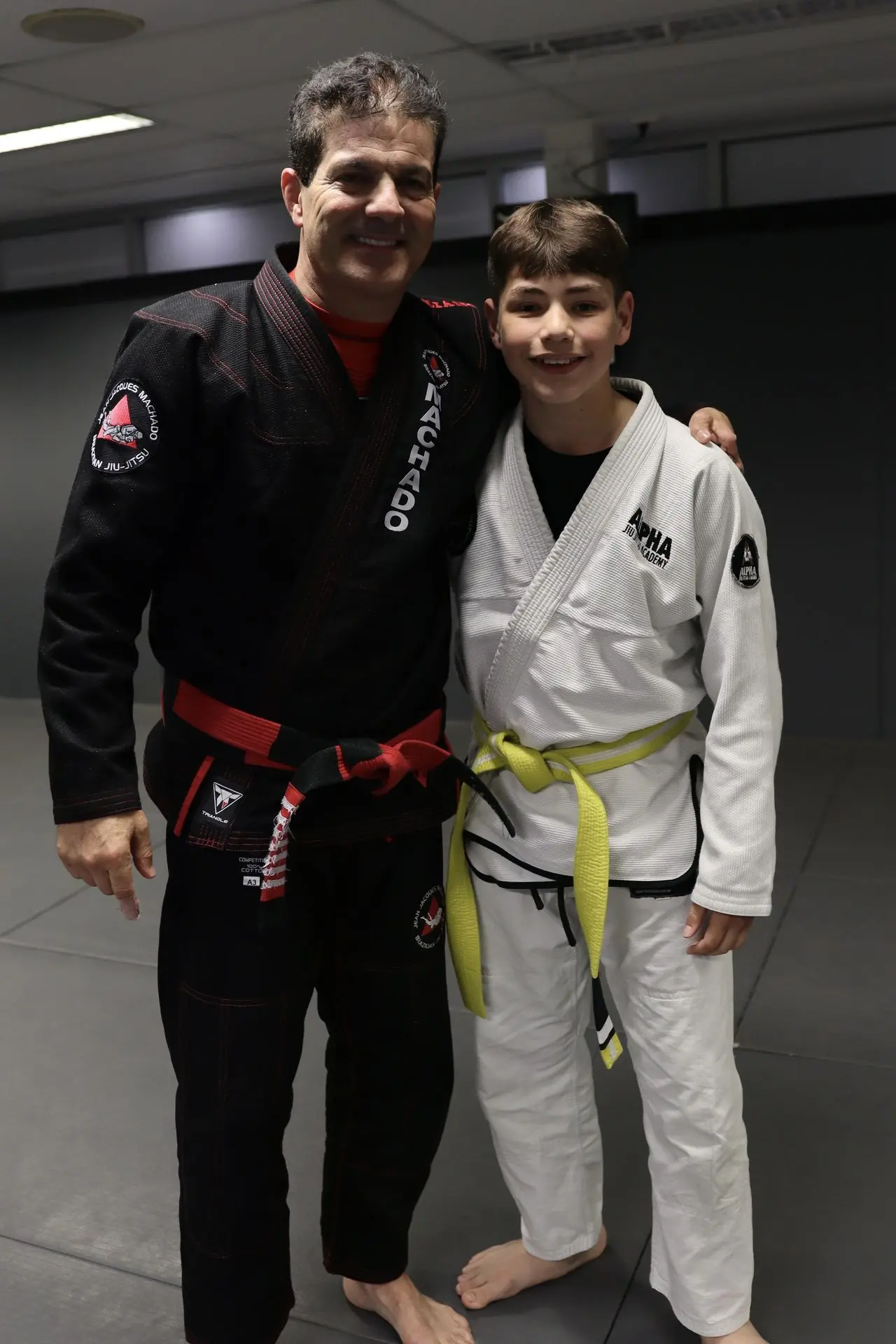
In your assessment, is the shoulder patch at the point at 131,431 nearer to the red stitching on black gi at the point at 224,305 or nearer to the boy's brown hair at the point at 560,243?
the red stitching on black gi at the point at 224,305

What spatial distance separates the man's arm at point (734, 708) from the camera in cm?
150

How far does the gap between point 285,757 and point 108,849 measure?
0.23m

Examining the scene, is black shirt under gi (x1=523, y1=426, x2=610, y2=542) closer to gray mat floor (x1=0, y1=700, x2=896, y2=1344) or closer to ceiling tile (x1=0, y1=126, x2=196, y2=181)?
gray mat floor (x1=0, y1=700, x2=896, y2=1344)

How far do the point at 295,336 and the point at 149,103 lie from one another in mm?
2864

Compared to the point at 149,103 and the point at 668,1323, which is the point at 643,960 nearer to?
the point at 668,1323

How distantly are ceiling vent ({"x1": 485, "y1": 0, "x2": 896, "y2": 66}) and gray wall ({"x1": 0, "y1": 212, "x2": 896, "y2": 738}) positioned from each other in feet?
4.58

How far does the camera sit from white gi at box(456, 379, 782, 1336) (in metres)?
1.52

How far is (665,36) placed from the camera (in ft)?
11.3

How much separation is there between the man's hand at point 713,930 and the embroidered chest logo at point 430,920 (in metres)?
0.34

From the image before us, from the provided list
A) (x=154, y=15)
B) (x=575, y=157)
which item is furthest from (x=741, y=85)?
(x=154, y=15)

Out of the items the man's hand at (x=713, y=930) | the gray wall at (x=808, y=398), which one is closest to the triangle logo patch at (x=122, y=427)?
Answer: the man's hand at (x=713, y=930)

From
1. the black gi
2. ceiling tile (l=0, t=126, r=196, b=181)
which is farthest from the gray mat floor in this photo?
ceiling tile (l=0, t=126, r=196, b=181)

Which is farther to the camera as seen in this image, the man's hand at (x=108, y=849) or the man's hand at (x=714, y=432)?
the man's hand at (x=714, y=432)

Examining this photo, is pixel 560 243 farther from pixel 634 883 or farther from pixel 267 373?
pixel 634 883
